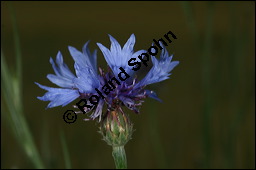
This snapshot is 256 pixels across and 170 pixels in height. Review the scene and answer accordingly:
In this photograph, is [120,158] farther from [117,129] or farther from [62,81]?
[62,81]

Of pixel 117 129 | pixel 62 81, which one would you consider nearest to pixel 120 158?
pixel 117 129

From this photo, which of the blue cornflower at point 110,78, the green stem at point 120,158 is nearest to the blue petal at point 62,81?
the blue cornflower at point 110,78

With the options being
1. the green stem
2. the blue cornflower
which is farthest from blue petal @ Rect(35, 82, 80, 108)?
the green stem

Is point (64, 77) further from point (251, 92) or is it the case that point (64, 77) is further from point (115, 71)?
point (251, 92)

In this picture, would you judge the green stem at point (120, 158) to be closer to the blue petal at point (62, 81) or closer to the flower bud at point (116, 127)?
the flower bud at point (116, 127)

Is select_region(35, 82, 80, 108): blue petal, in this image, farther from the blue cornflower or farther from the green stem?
the green stem

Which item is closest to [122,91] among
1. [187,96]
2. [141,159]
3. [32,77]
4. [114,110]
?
[114,110]
